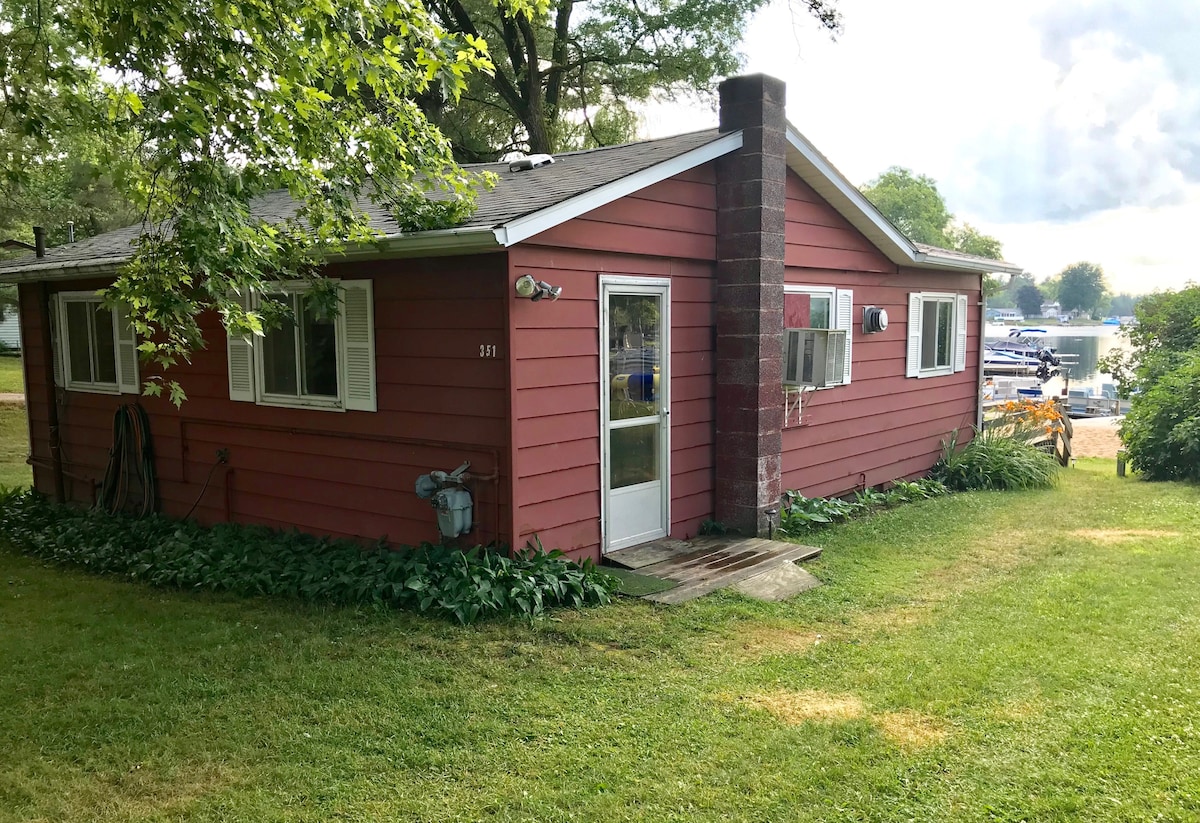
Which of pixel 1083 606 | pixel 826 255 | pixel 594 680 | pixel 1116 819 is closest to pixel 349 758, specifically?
pixel 594 680

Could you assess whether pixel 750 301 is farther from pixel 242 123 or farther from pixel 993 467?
pixel 993 467

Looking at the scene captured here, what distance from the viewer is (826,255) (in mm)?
9055

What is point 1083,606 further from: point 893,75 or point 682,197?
point 893,75

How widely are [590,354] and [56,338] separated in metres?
6.48

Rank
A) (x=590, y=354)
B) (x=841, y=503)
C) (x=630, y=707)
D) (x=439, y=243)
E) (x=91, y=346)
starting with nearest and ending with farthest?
(x=630, y=707) → (x=439, y=243) → (x=590, y=354) → (x=841, y=503) → (x=91, y=346)

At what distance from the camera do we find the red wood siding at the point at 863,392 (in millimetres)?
8789

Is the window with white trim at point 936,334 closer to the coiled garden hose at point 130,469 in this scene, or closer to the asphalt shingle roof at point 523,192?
the asphalt shingle roof at point 523,192

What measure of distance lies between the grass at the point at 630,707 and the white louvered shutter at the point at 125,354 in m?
2.67

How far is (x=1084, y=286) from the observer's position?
4707 inches

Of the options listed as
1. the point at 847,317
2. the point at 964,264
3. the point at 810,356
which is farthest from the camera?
the point at 964,264

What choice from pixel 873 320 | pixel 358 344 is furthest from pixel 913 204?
pixel 358 344

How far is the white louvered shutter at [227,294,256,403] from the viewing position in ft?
25.1

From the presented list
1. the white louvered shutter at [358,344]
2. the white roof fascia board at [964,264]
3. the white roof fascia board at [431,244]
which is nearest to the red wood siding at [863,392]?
the white roof fascia board at [964,264]

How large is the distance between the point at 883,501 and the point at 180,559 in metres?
6.84
